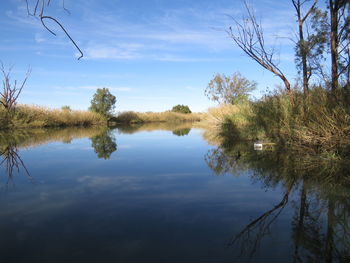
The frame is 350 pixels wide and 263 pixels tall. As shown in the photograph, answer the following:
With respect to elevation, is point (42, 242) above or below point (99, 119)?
below

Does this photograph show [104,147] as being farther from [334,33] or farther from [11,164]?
[334,33]

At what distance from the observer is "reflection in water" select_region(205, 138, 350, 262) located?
5.71ft

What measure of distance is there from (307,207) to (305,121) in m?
3.77

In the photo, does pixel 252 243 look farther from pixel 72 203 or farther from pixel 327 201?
pixel 72 203

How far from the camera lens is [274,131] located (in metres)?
7.50

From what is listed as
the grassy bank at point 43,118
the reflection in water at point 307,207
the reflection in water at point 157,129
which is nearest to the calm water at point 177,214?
the reflection in water at point 307,207

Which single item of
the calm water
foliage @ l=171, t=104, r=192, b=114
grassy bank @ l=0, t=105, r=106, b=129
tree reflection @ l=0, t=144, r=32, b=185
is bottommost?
the calm water

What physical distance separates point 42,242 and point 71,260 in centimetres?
39

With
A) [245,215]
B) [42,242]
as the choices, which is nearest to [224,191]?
[245,215]

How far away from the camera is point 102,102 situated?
28.2 metres

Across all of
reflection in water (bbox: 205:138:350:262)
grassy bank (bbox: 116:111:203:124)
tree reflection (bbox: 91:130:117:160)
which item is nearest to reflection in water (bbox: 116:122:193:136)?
tree reflection (bbox: 91:130:117:160)

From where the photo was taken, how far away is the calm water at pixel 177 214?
172 centimetres

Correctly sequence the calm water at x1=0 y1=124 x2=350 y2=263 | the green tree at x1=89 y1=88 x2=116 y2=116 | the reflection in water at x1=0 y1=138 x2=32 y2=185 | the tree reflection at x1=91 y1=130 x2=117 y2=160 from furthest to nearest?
the green tree at x1=89 y1=88 x2=116 y2=116, the tree reflection at x1=91 y1=130 x2=117 y2=160, the reflection in water at x1=0 y1=138 x2=32 y2=185, the calm water at x1=0 y1=124 x2=350 y2=263

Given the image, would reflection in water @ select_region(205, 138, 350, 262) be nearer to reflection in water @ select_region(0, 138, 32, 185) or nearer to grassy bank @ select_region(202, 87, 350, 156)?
grassy bank @ select_region(202, 87, 350, 156)
